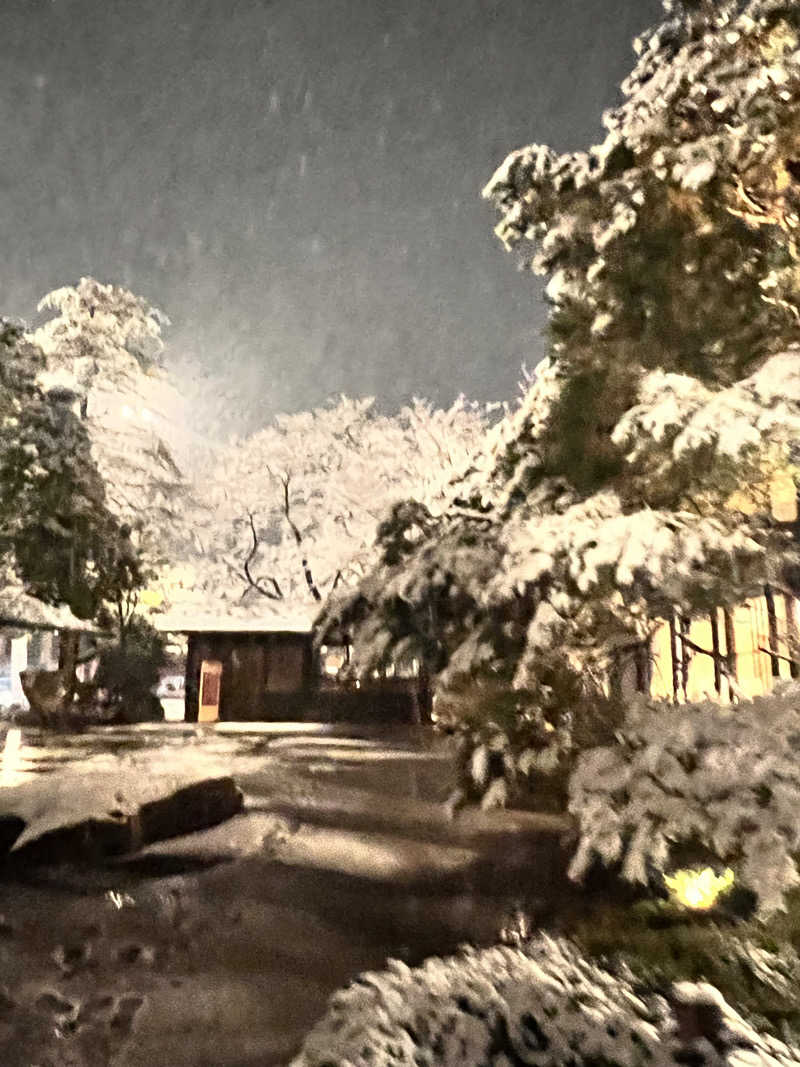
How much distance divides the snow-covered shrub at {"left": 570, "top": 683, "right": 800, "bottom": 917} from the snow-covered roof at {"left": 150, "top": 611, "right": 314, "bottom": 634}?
680 inches

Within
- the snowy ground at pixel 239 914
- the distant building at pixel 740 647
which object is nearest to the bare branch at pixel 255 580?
the snowy ground at pixel 239 914

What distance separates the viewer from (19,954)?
596 cm

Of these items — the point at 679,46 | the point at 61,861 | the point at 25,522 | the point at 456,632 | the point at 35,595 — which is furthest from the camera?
the point at 35,595

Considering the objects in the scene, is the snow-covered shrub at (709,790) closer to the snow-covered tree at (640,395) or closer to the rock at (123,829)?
the snow-covered tree at (640,395)

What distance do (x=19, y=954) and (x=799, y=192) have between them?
25.9 feet

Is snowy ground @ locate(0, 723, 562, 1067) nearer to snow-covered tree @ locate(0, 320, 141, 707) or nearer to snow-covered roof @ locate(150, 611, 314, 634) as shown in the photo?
snow-covered tree @ locate(0, 320, 141, 707)

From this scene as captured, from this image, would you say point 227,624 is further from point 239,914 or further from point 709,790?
point 709,790

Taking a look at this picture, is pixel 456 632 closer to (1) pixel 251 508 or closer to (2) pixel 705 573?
(2) pixel 705 573

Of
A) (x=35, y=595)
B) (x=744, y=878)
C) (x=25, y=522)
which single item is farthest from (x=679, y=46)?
(x=35, y=595)

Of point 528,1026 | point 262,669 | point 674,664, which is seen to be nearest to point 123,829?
point 528,1026

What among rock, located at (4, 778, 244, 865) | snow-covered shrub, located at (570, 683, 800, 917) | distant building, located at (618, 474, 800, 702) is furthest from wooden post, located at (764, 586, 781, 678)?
rock, located at (4, 778, 244, 865)

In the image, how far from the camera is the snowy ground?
15.9 ft

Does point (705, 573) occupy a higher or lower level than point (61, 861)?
higher

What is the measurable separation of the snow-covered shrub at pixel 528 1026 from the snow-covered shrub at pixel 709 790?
2.22 feet
